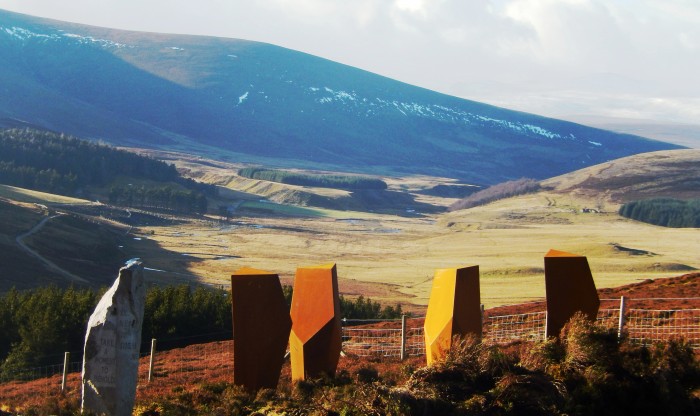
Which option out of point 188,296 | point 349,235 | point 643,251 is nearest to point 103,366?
point 188,296

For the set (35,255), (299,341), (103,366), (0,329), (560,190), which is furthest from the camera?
(560,190)

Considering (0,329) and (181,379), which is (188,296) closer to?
(0,329)

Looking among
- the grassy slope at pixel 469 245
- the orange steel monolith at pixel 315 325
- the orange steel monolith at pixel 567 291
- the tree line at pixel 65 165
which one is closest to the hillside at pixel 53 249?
the grassy slope at pixel 469 245

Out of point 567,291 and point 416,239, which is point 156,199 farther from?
point 567,291

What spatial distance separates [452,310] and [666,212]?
12112 cm

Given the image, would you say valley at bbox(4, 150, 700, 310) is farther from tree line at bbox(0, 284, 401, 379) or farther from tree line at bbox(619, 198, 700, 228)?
tree line at bbox(0, 284, 401, 379)

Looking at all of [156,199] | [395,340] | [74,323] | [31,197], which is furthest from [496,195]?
[395,340]

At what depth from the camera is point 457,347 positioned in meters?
14.5

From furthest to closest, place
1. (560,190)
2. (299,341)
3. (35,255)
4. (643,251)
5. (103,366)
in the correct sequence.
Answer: (560,190) → (643,251) → (35,255) → (299,341) → (103,366)

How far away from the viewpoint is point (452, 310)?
55.0 feet

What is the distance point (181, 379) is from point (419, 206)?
6670 inches

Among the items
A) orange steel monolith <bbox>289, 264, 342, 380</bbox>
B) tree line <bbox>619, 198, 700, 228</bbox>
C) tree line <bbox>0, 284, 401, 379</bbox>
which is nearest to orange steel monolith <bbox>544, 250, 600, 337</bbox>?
orange steel monolith <bbox>289, 264, 342, 380</bbox>

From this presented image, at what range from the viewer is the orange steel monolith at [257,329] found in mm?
15742

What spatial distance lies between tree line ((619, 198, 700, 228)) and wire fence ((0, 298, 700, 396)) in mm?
108685
